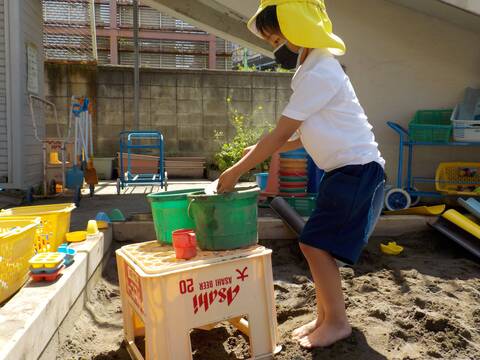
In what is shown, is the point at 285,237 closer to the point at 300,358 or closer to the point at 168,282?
the point at 300,358

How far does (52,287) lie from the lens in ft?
6.62

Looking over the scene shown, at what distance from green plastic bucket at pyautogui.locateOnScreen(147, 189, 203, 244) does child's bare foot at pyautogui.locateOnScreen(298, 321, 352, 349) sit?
735 mm

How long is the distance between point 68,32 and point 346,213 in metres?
13.8

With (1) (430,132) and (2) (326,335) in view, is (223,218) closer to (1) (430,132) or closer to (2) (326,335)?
(2) (326,335)

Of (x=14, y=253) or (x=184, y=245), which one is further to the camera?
(x=14, y=253)

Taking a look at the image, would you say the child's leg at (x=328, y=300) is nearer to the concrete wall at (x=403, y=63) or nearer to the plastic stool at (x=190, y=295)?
the plastic stool at (x=190, y=295)

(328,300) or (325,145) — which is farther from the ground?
(325,145)

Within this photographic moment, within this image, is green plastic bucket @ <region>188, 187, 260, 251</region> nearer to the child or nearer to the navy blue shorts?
the child

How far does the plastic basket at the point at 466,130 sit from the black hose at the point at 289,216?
1.94m

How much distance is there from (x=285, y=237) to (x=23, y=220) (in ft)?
7.48

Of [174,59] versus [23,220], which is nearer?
[23,220]

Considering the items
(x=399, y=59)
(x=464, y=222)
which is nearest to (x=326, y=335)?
(x=464, y=222)

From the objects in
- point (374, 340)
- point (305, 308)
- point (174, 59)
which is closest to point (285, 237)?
point (305, 308)

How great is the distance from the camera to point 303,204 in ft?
14.0
